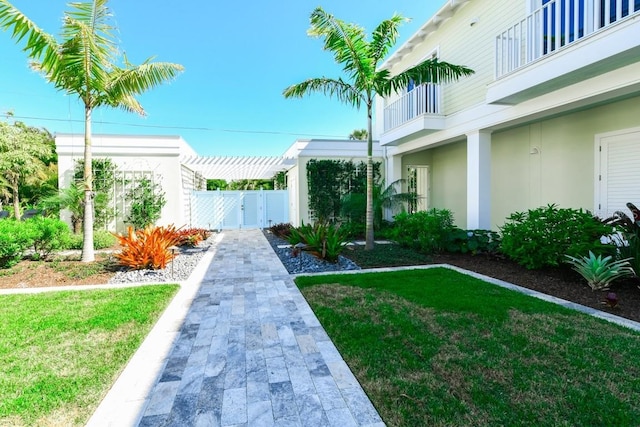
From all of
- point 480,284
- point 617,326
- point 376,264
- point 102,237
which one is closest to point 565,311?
point 617,326

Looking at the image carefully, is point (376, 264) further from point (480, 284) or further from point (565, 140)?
point (565, 140)

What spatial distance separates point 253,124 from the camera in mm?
23812

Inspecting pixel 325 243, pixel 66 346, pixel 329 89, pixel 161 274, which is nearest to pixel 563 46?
pixel 329 89

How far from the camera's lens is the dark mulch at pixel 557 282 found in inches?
184

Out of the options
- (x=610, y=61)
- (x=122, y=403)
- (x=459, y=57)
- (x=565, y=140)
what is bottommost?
(x=122, y=403)

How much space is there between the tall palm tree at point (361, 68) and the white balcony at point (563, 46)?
155 centimetres

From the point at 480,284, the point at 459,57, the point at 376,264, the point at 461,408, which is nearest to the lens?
the point at 461,408

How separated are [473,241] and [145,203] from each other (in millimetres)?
11873

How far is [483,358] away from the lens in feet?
10.2

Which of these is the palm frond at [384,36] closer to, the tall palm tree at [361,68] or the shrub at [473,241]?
the tall palm tree at [361,68]

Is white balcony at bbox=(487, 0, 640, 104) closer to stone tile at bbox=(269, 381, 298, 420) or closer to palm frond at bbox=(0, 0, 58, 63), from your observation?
stone tile at bbox=(269, 381, 298, 420)

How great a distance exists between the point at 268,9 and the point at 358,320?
12853 mm

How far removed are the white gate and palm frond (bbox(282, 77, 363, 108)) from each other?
8.65 m

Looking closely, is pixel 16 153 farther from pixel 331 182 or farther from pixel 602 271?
pixel 602 271
